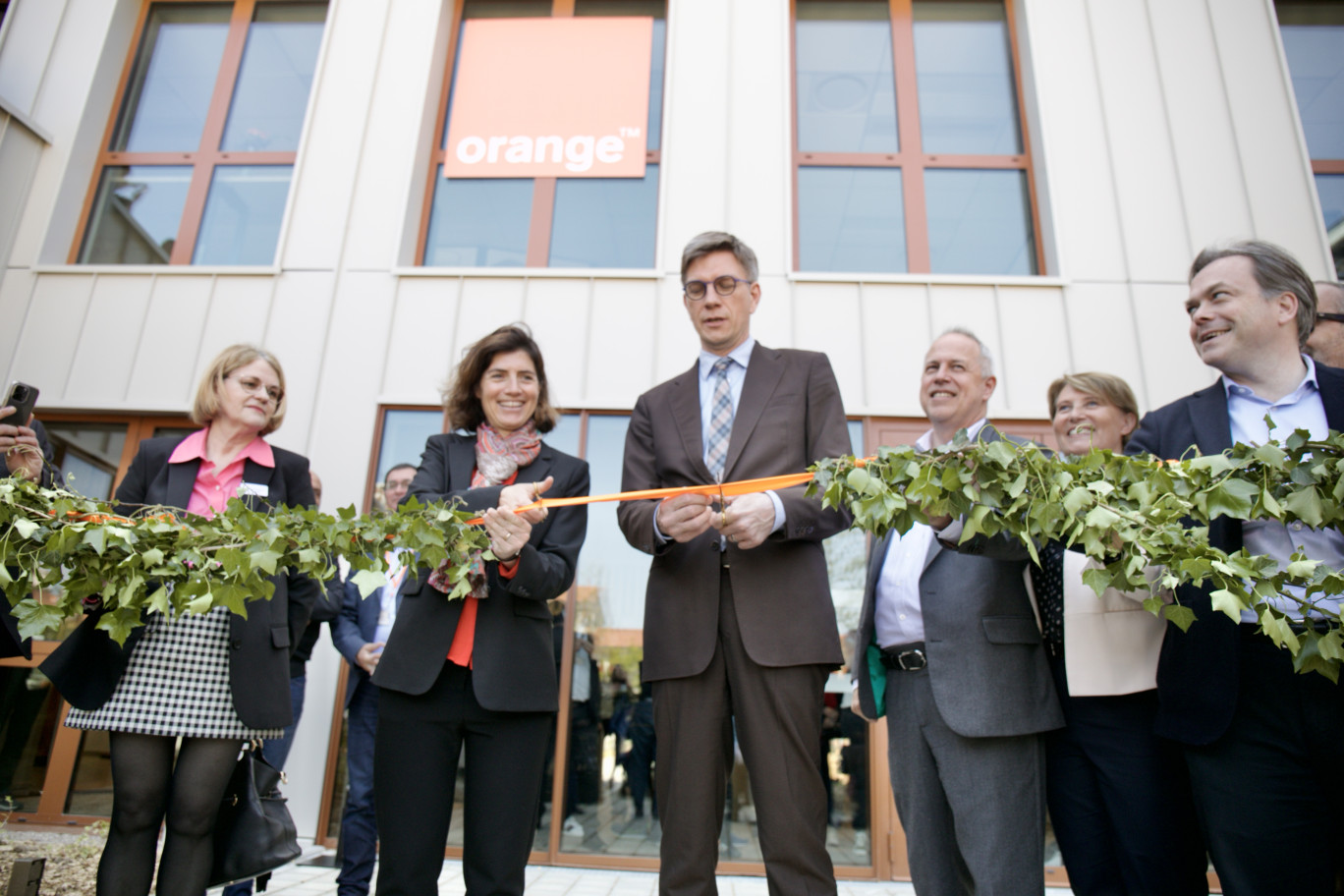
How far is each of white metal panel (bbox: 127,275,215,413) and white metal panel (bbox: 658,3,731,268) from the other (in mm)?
3408

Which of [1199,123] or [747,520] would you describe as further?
[1199,123]

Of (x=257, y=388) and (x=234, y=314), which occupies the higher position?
(x=234, y=314)

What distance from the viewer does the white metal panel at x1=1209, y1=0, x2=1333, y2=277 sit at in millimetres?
5172

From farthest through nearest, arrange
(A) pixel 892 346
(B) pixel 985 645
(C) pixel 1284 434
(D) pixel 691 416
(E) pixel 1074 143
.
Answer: (E) pixel 1074 143 → (A) pixel 892 346 → (D) pixel 691 416 → (B) pixel 985 645 → (C) pixel 1284 434

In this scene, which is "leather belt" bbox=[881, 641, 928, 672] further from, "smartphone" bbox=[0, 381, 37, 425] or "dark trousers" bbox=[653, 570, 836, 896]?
"smartphone" bbox=[0, 381, 37, 425]

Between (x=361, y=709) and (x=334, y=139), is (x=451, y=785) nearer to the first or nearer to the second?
(x=361, y=709)

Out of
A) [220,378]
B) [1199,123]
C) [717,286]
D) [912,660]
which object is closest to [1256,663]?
[912,660]

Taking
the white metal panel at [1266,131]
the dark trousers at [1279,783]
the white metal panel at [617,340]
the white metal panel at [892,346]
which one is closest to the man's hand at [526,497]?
the dark trousers at [1279,783]

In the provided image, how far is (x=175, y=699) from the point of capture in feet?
7.14

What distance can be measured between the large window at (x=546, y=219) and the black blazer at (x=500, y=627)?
3.73m

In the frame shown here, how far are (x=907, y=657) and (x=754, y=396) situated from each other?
92cm

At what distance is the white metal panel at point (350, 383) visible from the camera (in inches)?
200

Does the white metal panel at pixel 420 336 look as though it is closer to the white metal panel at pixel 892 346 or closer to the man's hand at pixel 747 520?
the white metal panel at pixel 892 346

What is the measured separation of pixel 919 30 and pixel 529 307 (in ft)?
13.2
